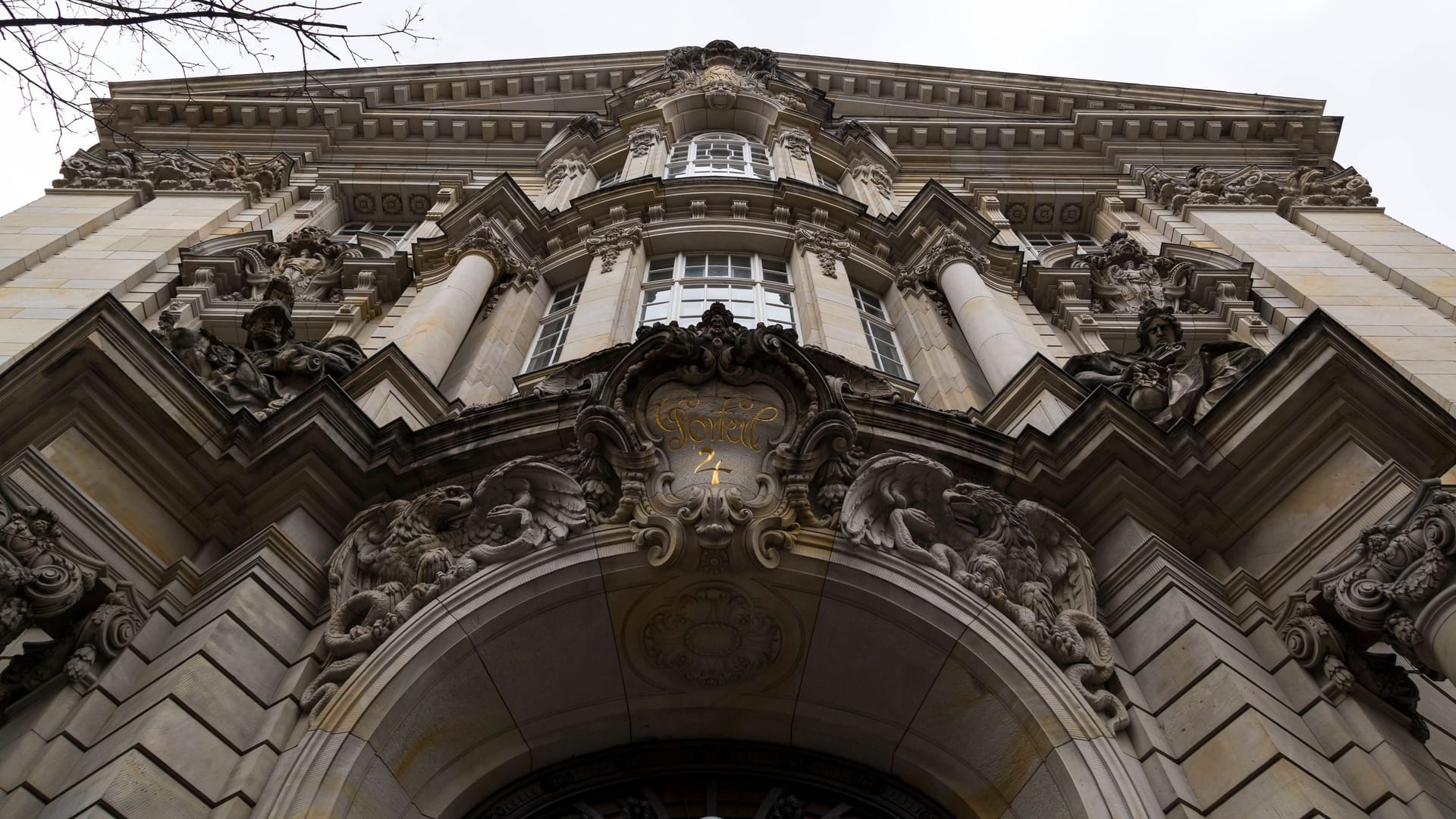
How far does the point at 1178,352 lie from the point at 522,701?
26.3 feet

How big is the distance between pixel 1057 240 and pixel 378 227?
14467 millimetres

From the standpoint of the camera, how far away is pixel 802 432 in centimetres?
888

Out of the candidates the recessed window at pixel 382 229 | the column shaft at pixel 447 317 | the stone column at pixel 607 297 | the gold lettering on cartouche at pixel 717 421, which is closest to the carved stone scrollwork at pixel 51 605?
the gold lettering on cartouche at pixel 717 421

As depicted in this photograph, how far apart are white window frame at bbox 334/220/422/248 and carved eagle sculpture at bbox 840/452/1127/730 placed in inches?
576

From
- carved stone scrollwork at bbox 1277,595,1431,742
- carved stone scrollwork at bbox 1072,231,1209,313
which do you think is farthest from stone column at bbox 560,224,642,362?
carved stone scrollwork at bbox 1277,595,1431,742

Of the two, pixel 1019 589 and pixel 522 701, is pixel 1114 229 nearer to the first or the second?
pixel 1019 589

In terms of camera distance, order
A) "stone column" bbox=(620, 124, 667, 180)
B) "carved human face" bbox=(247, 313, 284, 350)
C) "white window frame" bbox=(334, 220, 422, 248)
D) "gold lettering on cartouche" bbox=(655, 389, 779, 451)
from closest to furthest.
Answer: "gold lettering on cartouche" bbox=(655, 389, 779, 451) < "carved human face" bbox=(247, 313, 284, 350) < "stone column" bbox=(620, 124, 667, 180) < "white window frame" bbox=(334, 220, 422, 248)

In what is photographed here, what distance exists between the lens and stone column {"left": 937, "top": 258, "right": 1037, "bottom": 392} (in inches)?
522

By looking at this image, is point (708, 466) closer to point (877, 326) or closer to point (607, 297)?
point (607, 297)

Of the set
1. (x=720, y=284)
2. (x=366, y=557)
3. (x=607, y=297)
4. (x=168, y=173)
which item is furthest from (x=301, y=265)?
(x=366, y=557)

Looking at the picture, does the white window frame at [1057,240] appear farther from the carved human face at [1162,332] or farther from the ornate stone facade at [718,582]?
the carved human face at [1162,332]

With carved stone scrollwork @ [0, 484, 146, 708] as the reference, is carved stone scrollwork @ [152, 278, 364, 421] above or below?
above

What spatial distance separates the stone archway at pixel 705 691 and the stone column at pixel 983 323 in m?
4.85

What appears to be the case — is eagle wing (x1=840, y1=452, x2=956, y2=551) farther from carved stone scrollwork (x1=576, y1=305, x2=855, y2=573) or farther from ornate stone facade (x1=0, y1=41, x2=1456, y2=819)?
carved stone scrollwork (x1=576, y1=305, x2=855, y2=573)
